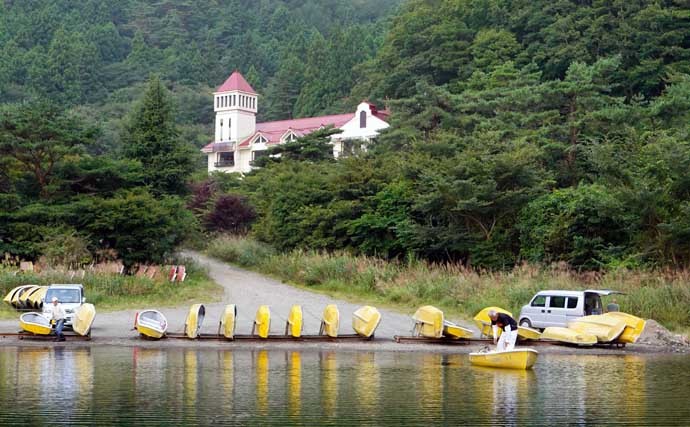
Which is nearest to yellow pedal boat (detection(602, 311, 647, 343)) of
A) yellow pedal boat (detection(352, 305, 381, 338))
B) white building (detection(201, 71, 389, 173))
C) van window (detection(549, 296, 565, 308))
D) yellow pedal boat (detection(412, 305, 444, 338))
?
van window (detection(549, 296, 565, 308))

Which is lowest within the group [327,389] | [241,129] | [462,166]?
[327,389]

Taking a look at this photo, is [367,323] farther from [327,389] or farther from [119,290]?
[119,290]

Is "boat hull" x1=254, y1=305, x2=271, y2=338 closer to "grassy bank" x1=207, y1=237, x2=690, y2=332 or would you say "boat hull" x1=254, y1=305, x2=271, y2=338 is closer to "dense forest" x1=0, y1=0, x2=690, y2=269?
"grassy bank" x1=207, y1=237, x2=690, y2=332

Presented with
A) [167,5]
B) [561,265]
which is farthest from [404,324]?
[167,5]

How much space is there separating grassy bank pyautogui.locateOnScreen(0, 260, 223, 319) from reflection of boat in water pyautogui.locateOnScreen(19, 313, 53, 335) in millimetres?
5714

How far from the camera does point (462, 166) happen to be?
40094mm

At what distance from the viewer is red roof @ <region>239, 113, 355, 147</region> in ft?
307

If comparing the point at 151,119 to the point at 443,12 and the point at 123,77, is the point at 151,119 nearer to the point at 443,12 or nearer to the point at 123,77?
the point at 443,12

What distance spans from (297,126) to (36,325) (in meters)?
72.1

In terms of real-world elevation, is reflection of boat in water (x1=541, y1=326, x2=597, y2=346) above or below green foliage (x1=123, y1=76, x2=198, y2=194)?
below

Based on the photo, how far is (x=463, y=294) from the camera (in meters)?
33.8

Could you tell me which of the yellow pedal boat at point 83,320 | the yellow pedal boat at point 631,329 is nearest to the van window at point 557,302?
the yellow pedal boat at point 631,329

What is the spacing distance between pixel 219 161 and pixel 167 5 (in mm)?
87950

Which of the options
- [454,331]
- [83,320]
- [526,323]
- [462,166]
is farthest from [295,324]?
[462,166]
